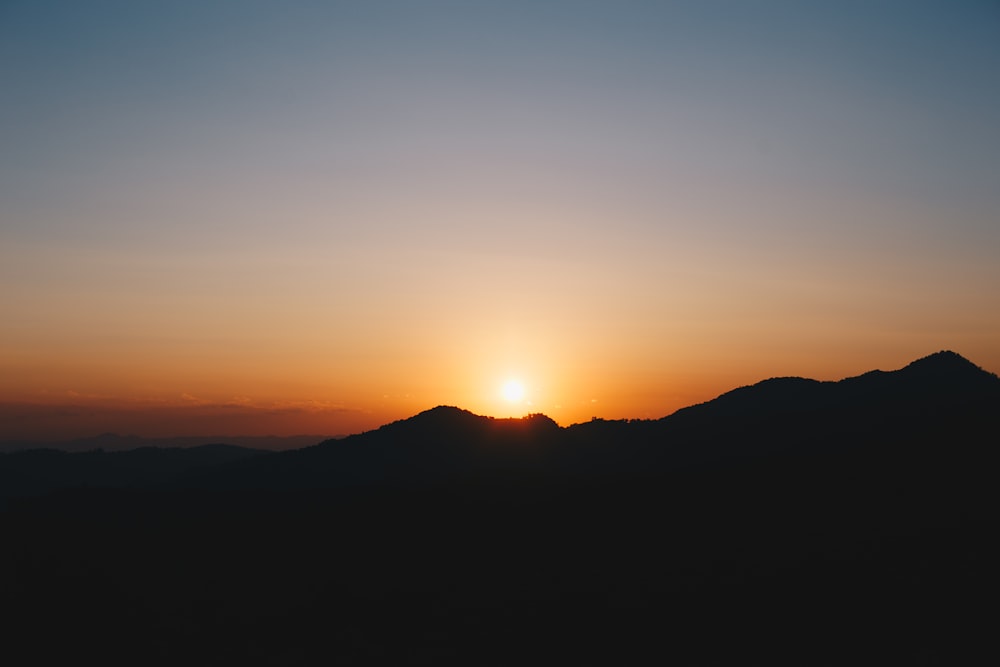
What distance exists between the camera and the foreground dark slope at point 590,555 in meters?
34.2

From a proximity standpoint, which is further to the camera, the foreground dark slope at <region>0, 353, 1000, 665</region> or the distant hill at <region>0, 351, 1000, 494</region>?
the distant hill at <region>0, 351, 1000, 494</region>

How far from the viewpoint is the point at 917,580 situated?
3519cm

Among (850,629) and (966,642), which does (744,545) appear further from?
(966,642)

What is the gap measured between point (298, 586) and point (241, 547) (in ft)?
38.0

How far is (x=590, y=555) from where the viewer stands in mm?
47031

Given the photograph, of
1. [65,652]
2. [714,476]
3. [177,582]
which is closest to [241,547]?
[177,582]

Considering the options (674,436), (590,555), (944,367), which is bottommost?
(590,555)

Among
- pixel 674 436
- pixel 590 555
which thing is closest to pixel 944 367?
pixel 674 436

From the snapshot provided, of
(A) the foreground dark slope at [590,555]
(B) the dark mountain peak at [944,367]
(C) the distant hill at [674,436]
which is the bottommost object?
(A) the foreground dark slope at [590,555]

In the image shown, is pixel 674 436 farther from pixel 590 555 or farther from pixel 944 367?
pixel 590 555

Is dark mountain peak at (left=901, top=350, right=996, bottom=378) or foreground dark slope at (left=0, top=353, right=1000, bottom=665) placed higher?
dark mountain peak at (left=901, top=350, right=996, bottom=378)

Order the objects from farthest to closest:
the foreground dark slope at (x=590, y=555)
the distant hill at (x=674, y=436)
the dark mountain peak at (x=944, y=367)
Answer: the dark mountain peak at (x=944, y=367) < the distant hill at (x=674, y=436) < the foreground dark slope at (x=590, y=555)

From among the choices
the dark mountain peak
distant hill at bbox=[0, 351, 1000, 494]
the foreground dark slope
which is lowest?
the foreground dark slope

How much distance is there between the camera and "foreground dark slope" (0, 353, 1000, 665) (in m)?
34.2
